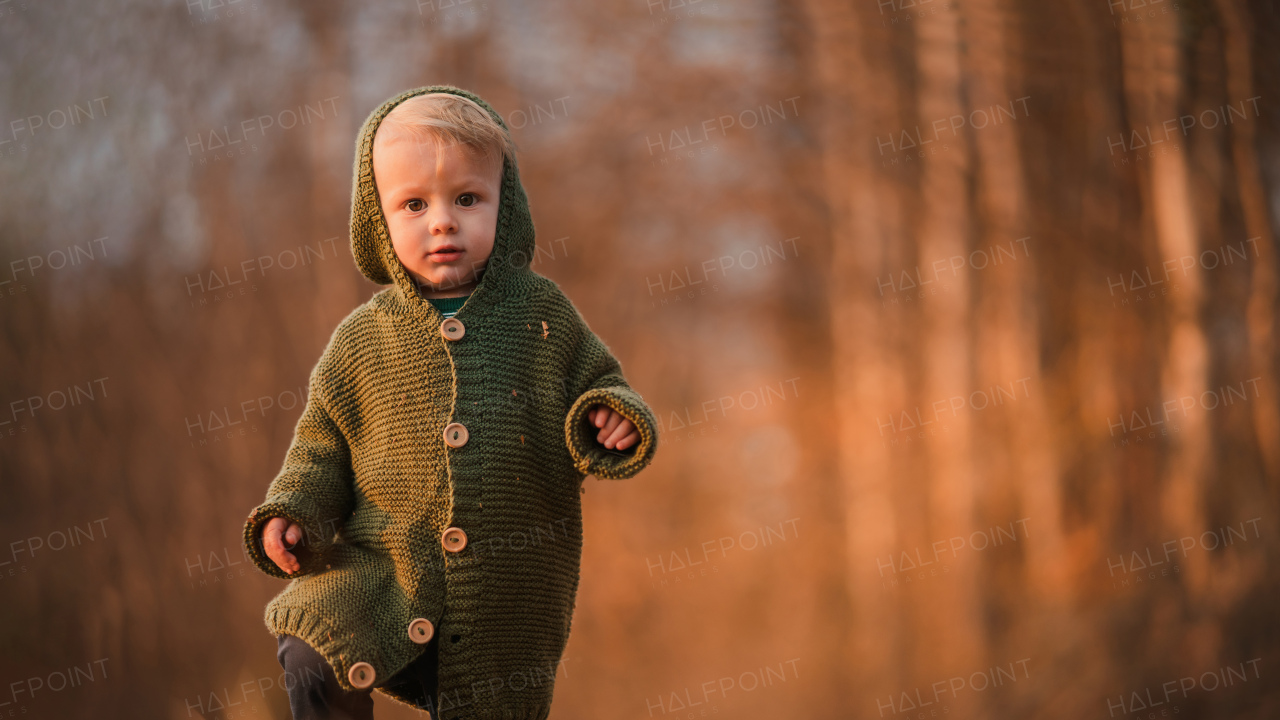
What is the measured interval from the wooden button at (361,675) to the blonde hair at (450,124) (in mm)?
898

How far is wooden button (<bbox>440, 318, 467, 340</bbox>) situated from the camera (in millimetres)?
1876

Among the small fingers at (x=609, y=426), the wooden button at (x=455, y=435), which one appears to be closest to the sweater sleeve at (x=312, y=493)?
the wooden button at (x=455, y=435)

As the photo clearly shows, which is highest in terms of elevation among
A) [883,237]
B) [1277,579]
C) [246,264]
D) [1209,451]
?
[246,264]

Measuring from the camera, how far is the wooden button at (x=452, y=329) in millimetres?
1876

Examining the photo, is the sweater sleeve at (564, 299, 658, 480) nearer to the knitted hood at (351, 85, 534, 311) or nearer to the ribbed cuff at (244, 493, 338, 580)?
the knitted hood at (351, 85, 534, 311)

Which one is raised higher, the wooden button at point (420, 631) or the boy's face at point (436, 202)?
the boy's face at point (436, 202)

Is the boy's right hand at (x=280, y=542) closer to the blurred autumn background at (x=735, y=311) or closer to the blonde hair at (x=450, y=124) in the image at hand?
the blonde hair at (x=450, y=124)

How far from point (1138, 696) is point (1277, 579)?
836 millimetres

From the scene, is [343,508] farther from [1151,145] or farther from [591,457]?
[1151,145]

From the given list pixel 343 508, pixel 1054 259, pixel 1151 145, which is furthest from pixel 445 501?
pixel 1151 145

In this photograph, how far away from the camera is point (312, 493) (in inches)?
72.3

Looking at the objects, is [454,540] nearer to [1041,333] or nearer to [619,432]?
[619,432]

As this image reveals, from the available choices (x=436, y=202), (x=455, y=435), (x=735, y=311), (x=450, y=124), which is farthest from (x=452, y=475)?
(x=735, y=311)

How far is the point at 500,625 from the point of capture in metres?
1.81
